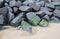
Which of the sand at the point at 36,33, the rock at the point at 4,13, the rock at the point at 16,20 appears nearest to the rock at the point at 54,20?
the sand at the point at 36,33

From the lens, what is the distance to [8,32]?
279 cm

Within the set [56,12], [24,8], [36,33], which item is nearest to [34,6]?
[24,8]

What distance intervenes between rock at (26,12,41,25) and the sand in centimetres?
16

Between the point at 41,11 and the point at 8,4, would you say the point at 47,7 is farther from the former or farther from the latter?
the point at 8,4

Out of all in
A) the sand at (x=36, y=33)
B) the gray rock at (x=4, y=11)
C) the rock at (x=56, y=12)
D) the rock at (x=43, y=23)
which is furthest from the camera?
the rock at (x=56, y=12)

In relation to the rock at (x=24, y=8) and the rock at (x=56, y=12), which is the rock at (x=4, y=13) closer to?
the rock at (x=24, y=8)

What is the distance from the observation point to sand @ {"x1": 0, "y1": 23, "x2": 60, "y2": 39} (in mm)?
2588

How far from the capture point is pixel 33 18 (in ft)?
10.4

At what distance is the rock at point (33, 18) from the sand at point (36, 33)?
0.52 ft

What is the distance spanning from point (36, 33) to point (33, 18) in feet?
1.70

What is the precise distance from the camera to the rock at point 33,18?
308cm

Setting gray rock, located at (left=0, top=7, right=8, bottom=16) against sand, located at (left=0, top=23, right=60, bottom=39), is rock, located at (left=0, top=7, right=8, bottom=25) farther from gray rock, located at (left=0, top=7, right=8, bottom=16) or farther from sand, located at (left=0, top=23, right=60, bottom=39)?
sand, located at (left=0, top=23, right=60, bottom=39)

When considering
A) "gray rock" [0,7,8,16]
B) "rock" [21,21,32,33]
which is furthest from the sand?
"gray rock" [0,7,8,16]

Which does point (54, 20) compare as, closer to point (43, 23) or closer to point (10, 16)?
point (43, 23)
